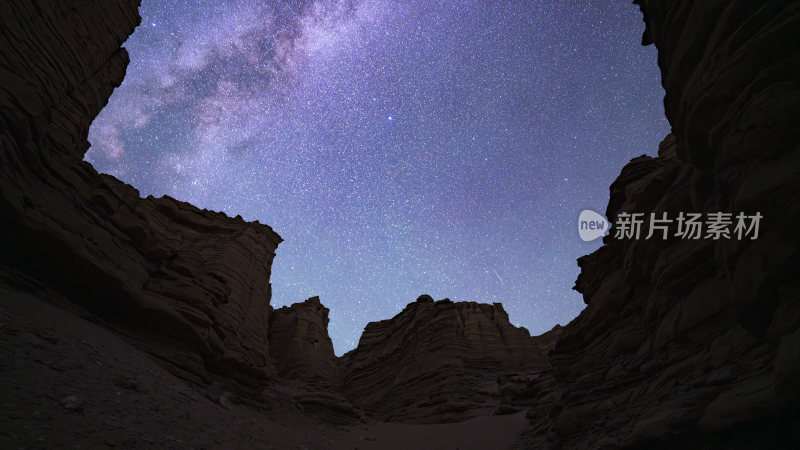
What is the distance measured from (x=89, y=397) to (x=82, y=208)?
8.40 metres

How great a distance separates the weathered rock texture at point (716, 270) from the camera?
243 inches

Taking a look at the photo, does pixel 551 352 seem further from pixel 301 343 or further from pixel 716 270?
pixel 301 343

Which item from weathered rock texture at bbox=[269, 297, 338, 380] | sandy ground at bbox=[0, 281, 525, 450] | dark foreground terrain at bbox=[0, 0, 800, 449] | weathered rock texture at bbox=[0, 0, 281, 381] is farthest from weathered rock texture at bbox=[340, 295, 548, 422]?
sandy ground at bbox=[0, 281, 525, 450]

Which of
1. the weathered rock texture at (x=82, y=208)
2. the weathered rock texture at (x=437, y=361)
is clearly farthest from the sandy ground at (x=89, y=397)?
the weathered rock texture at (x=437, y=361)

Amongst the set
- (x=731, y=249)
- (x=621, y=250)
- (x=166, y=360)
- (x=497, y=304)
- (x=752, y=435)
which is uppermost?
(x=497, y=304)

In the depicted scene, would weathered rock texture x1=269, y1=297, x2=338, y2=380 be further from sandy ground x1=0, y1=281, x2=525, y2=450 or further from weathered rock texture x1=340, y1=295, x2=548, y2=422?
sandy ground x1=0, y1=281, x2=525, y2=450

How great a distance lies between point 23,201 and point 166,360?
638 cm

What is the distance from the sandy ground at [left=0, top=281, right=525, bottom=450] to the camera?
211 inches

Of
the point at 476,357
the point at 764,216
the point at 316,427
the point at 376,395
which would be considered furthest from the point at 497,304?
the point at 764,216

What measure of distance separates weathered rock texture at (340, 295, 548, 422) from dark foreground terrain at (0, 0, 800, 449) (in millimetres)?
5014

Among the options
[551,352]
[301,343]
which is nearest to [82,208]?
[551,352]

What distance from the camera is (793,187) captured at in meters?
5.98

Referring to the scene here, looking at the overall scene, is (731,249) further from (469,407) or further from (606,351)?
(469,407)

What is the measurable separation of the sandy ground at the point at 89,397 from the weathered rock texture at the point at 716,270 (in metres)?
9.68
